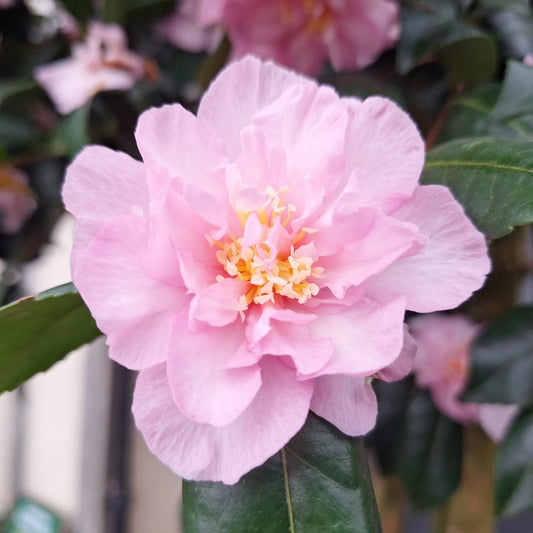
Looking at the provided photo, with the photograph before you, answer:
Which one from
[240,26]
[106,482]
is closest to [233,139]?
[240,26]

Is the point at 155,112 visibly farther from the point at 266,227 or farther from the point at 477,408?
the point at 477,408

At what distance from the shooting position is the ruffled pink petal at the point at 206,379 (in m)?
0.34

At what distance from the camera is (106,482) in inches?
66.5

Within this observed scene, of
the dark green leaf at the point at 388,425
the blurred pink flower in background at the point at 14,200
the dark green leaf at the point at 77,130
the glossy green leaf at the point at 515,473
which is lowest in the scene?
the dark green leaf at the point at 388,425

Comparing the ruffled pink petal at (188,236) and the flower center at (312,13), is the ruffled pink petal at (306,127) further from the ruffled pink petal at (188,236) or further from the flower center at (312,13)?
the flower center at (312,13)

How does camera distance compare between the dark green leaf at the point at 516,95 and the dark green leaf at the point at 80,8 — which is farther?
the dark green leaf at the point at 80,8

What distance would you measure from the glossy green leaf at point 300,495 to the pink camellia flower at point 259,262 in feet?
0.10

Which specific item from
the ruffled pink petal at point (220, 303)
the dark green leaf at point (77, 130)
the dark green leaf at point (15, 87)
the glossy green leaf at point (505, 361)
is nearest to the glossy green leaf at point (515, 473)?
the glossy green leaf at point (505, 361)

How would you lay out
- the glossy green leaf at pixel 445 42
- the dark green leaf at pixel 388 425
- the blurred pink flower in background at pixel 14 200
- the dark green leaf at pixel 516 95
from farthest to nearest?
the blurred pink flower in background at pixel 14 200 → the dark green leaf at pixel 388 425 → the glossy green leaf at pixel 445 42 → the dark green leaf at pixel 516 95

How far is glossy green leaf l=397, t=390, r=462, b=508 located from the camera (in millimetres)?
828

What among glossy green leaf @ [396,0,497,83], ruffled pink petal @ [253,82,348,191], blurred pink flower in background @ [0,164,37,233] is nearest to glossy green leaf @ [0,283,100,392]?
ruffled pink petal @ [253,82,348,191]

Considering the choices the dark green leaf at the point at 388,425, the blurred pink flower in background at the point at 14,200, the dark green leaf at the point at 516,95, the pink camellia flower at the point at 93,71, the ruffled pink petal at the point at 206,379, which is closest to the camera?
the ruffled pink petal at the point at 206,379

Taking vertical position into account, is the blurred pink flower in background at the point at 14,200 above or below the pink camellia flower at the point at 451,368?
above

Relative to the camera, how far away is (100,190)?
377mm
